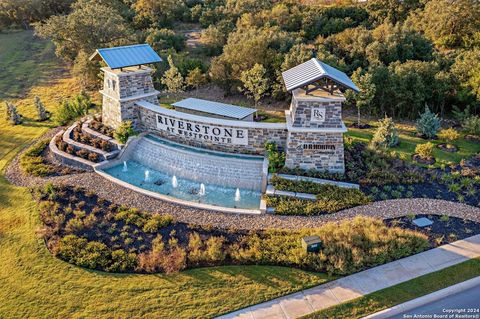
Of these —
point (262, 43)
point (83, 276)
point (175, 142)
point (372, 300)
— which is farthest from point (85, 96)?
point (372, 300)

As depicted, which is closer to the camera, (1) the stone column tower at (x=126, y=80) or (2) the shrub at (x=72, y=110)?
(1) the stone column tower at (x=126, y=80)

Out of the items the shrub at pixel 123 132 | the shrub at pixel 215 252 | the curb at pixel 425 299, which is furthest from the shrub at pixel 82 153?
the curb at pixel 425 299

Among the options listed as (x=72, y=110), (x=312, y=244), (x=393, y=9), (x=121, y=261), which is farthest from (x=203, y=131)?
(x=393, y=9)

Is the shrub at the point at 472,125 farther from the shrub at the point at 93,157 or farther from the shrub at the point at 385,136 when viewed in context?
the shrub at the point at 93,157

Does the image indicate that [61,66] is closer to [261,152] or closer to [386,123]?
[261,152]

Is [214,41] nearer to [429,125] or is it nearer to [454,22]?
[454,22]
